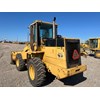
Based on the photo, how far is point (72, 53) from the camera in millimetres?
5105

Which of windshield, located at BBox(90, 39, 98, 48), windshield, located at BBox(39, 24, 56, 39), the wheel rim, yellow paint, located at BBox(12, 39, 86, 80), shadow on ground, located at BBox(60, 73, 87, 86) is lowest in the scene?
shadow on ground, located at BBox(60, 73, 87, 86)

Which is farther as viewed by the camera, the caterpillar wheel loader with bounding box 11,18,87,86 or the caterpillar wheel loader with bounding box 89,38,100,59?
the caterpillar wheel loader with bounding box 89,38,100,59

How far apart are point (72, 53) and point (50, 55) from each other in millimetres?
898

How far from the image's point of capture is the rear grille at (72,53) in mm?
4941

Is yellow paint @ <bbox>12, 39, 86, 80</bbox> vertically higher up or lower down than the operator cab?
lower down

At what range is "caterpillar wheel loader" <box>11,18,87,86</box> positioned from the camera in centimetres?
487

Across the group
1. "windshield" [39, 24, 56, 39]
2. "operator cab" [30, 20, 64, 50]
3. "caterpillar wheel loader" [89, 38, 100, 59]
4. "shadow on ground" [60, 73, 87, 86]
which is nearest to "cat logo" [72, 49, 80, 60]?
"operator cab" [30, 20, 64, 50]

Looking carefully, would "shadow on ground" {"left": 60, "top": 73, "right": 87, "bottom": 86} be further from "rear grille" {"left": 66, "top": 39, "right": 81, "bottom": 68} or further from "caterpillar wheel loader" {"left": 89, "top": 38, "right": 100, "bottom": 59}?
"caterpillar wheel loader" {"left": 89, "top": 38, "right": 100, "bottom": 59}


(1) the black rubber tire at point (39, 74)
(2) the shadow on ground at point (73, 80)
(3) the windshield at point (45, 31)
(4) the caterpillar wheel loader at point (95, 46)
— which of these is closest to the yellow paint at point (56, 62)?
(1) the black rubber tire at point (39, 74)

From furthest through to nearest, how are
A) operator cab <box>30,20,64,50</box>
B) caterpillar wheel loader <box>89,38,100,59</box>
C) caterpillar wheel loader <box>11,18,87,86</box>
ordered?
caterpillar wheel loader <box>89,38,100,59</box> < operator cab <box>30,20,64,50</box> < caterpillar wheel loader <box>11,18,87,86</box>

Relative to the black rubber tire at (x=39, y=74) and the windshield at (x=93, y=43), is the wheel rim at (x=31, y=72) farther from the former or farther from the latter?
the windshield at (x=93, y=43)

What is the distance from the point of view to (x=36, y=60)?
5504 mm

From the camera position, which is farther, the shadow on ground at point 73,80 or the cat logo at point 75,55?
the shadow on ground at point 73,80
